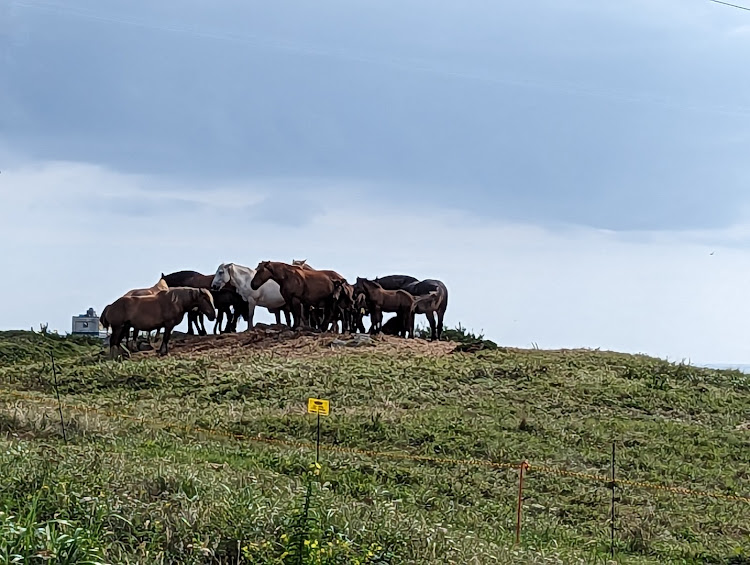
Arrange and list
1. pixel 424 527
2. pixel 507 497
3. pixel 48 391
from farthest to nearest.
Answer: pixel 48 391 < pixel 507 497 < pixel 424 527

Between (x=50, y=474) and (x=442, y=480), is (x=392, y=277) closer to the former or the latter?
(x=442, y=480)

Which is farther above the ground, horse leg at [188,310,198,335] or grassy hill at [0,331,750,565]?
horse leg at [188,310,198,335]

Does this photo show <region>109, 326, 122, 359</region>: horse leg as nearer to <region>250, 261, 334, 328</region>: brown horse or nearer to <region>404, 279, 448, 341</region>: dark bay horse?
<region>250, 261, 334, 328</region>: brown horse

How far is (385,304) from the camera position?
25391mm

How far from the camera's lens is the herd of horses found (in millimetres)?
21594

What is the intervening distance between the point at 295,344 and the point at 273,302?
191 inches

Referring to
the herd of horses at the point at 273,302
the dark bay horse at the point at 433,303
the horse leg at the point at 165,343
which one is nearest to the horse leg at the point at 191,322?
the herd of horses at the point at 273,302

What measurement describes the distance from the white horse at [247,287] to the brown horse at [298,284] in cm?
178

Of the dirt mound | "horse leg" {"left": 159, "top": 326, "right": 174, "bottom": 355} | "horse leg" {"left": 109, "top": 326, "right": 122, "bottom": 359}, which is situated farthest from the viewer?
"horse leg" {"left": 159, "top": 326, "right": 174, "bottom": 355}

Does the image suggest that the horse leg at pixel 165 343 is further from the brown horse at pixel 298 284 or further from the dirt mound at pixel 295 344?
the brown horse at pixel 298 284

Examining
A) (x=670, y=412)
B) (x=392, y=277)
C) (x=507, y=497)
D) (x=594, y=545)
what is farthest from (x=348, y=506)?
(x=392, y=277)

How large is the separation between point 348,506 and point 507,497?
425 cm

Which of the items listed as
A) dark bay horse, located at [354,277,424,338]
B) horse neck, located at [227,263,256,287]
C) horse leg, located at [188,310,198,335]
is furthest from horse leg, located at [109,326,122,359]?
dark bay horse, located at [354,277,424,338]

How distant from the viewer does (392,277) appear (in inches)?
1240
